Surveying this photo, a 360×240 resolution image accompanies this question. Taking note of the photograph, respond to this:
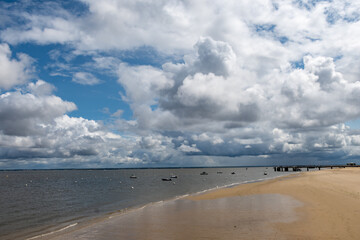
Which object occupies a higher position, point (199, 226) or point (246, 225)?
point (246, 225)

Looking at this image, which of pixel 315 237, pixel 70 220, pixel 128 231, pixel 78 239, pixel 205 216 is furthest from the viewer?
pixel 70 220

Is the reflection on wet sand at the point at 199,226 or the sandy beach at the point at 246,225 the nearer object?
the sandy beach at the point at 246,225

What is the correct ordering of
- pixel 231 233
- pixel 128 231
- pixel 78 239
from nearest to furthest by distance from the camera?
pixel 231 233
pixel 78 239
pixel 128 231

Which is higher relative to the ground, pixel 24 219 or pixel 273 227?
pixel 273 227

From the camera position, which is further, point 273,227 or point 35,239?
point 35,239

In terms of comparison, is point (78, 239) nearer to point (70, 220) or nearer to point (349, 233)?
point (70, 220)

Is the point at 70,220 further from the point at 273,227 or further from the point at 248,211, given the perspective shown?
the point at 273,227

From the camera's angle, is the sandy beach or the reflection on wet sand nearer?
the sandy beach

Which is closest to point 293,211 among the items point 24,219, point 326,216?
point 326,216

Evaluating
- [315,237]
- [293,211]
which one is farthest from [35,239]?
[293,211]

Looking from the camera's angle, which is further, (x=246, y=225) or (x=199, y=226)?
(x=199, y=226)

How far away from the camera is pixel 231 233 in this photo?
14961 millimetres

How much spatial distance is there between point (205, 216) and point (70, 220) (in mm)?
13643

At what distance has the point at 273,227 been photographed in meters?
15.8
